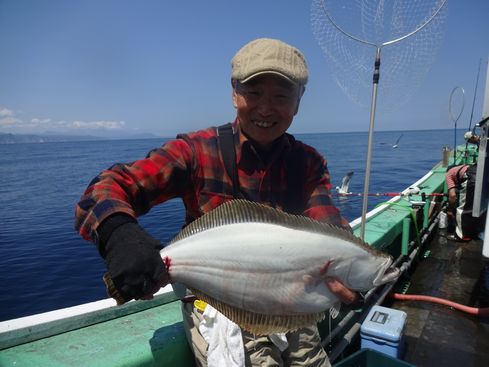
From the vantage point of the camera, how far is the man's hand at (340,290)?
1962 millimetres

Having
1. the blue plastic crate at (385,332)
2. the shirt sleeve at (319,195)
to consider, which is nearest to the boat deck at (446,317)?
the blue plastic crate at (385,332)

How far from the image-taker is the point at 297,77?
2.28m

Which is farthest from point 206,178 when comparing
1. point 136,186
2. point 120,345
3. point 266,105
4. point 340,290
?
point 120,345

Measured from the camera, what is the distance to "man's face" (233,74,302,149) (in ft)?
7.59

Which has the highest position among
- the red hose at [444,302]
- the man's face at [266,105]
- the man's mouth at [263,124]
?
the man's face at [266,105]

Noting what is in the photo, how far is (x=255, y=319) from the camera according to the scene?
1.98 meters

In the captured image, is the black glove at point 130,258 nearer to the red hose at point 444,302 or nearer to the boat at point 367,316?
the boat at point 367,316

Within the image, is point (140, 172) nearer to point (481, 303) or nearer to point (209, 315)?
point (209, 315)

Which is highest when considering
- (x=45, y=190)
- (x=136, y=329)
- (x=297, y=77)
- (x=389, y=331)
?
(x=297, y=77)

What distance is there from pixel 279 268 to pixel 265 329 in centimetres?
39

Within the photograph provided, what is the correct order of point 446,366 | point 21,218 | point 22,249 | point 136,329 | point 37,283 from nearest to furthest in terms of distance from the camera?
point 136,329, point 446,366, point 37,283, point 22,249, point 21,218

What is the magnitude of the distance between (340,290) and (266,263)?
0.47m

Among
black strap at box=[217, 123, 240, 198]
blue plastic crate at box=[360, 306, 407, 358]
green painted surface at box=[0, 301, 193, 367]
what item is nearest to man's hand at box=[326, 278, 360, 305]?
black strap at box=[217, 123, 240, 198]

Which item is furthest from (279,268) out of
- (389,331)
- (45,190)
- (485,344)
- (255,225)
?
(45,190)
